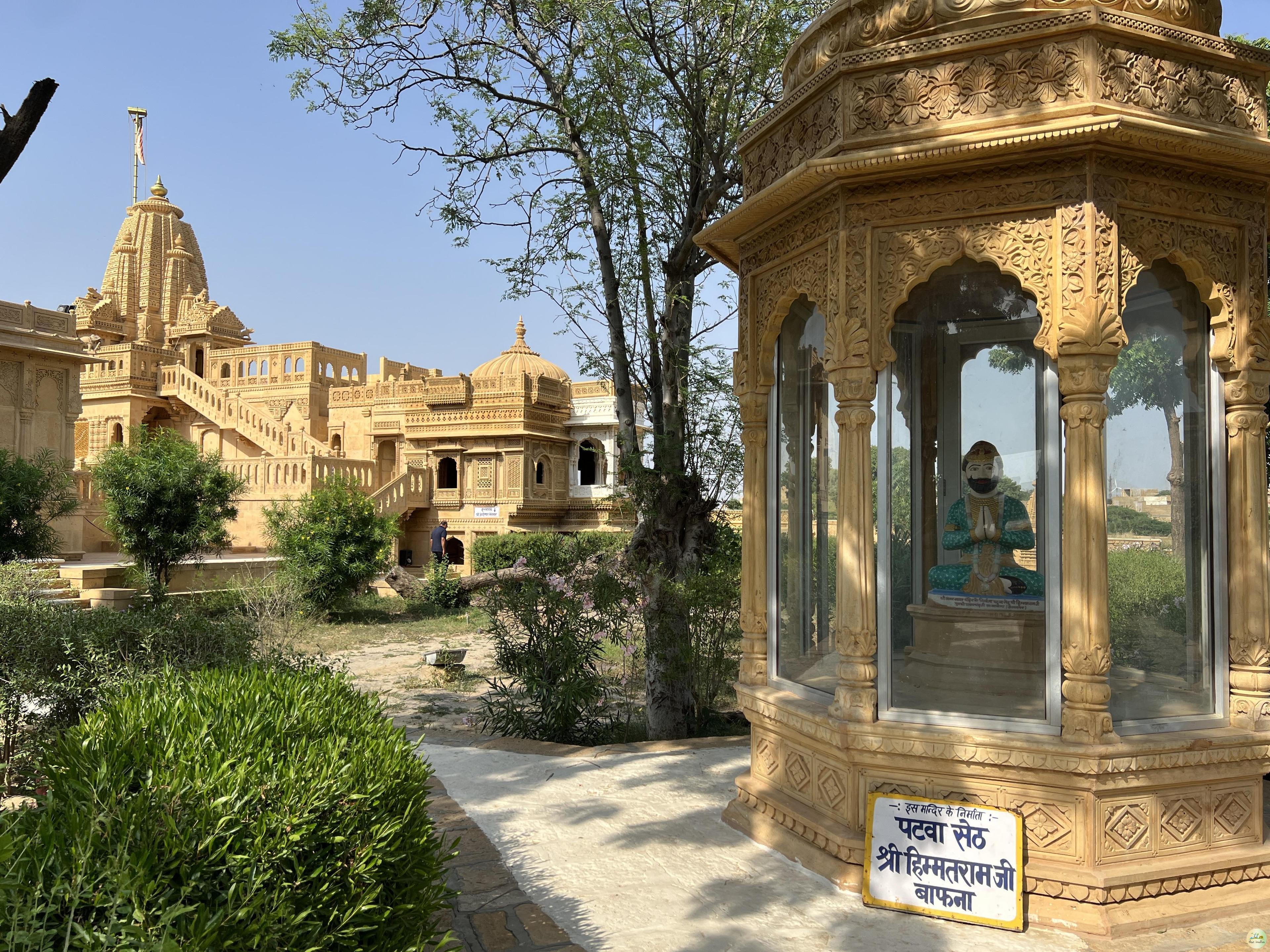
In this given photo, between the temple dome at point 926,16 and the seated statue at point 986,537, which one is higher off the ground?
the temple dome at point 926,16

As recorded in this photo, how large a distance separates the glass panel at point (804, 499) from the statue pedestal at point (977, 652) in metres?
0.52

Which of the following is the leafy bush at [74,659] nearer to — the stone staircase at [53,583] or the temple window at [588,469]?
the stone staircase at [53,583]

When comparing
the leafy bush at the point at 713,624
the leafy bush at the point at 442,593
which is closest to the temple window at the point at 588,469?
the leafy bush at the point at 442,593

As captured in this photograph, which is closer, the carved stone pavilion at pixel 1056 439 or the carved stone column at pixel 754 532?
the carved stone pavilion at pixel 1056 439

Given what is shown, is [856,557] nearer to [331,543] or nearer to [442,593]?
[331,543]

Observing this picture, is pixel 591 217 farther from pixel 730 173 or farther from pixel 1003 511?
pixel 1003 511

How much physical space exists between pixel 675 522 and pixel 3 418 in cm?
1668

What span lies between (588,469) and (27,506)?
18.7 meters

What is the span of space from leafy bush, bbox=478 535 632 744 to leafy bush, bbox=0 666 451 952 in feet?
13.9

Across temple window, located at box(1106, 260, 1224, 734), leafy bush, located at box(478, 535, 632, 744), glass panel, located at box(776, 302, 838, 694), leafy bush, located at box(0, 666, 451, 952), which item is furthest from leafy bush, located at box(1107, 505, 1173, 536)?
leafy bush, located at box(478, 535, 632, 744)

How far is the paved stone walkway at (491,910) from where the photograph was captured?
11.1 ft

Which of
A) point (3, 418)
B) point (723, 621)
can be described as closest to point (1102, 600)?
point (723, 621)

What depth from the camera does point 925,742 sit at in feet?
12.6

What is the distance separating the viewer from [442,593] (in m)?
19.7
